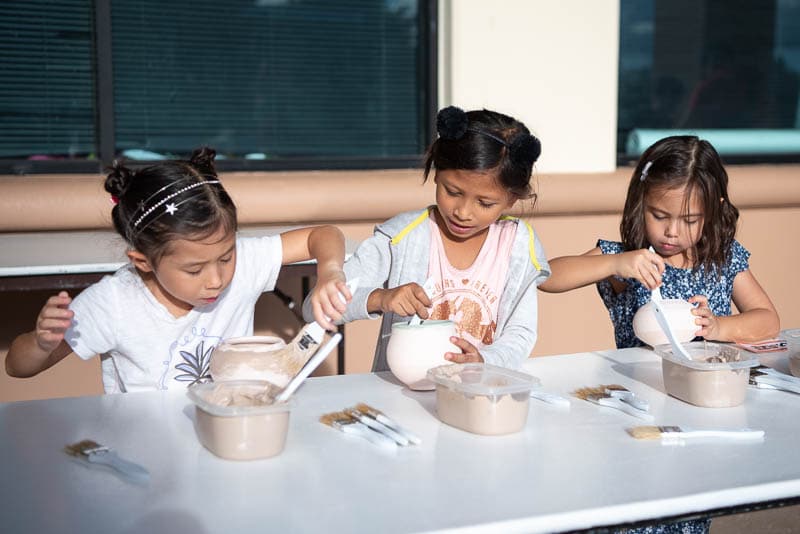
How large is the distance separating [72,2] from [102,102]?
341mm

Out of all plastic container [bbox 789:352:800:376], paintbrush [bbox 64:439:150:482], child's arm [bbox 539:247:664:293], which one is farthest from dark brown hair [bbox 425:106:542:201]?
paintbrush [bbox 64:439:150:482]

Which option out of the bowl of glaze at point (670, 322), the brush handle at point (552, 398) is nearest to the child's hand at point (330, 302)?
the brush handle at point (552, 398)

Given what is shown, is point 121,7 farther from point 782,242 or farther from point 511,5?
point 782,242

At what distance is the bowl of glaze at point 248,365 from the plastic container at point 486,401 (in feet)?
0.78

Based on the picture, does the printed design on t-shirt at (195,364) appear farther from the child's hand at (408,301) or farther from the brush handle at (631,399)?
the brush handle at (631,399)

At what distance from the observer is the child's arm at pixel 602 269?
5.77ft

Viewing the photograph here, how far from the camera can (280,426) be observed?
1.14m

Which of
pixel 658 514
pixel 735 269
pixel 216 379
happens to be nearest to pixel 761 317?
pixel 735 269

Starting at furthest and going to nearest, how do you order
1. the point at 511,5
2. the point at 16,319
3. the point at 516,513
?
the point at 511,5
the point at 16,319
the point at 516,513

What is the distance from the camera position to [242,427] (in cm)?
112

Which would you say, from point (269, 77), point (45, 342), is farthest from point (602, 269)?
point (269, 77)

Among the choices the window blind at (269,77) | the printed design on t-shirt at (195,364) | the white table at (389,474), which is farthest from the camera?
the window blind at (269,77)

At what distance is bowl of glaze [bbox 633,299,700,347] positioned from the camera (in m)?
1.60

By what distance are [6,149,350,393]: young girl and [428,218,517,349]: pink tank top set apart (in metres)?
0.22
